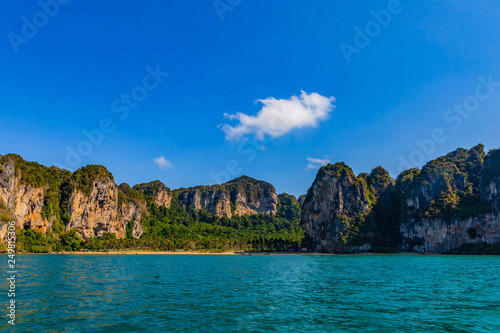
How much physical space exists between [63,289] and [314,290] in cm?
2199

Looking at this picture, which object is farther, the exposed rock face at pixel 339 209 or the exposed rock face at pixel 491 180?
the exposed rock face at pixel 339 209

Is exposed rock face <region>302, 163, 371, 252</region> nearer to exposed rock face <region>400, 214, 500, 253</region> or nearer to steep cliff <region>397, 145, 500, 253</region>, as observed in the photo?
exposed rock face <region>400, 214, 500, 253</region>

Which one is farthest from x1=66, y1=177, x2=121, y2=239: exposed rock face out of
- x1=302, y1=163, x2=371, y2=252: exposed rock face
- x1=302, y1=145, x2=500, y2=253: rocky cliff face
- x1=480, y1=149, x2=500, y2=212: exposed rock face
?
x1=480, y1=149, x2=500, y2=212: exposed rock face

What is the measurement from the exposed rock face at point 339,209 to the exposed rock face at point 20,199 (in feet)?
446

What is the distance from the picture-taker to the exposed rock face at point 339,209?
561 feet

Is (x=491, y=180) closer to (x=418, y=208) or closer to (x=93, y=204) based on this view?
(x=418, y=208)

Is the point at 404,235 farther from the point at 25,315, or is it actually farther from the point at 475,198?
the point at 25,315

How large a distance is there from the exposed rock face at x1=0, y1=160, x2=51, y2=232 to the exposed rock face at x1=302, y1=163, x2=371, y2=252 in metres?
136

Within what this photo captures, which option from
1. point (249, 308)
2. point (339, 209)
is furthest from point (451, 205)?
point (249, 308)

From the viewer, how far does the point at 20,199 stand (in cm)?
13362

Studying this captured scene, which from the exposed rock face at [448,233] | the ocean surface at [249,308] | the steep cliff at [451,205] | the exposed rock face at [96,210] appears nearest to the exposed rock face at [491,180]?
the steep cliff at [451,205]

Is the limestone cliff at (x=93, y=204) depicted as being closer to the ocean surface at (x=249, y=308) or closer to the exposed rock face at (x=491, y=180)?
the ocean surface at (x=249, y=308)

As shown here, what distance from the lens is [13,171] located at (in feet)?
426

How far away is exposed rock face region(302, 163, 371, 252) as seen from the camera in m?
171
